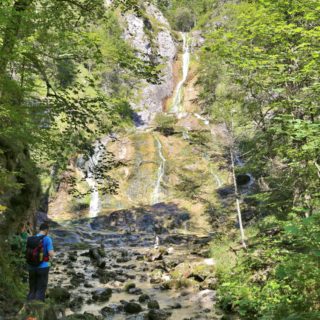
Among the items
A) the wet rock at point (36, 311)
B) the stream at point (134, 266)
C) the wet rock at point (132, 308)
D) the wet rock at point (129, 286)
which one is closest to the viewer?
the wet rock at point (36, 311)

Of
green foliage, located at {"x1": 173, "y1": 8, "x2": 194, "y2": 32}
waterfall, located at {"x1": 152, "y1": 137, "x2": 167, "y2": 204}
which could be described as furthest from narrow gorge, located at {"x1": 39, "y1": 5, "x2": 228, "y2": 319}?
green foliage, located at {"x1": 173, "y1": 8, "x2": 194, "y2": 32}

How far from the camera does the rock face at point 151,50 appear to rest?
68312 millimetres

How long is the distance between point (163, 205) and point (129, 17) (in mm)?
58515

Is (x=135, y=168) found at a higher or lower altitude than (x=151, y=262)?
higher

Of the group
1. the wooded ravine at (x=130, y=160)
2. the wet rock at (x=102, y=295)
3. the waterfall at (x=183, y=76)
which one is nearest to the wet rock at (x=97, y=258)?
the wooded ravine at (x=130, y=160)

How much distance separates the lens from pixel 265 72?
28.8 ft

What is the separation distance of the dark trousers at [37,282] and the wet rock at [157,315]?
4.04 m

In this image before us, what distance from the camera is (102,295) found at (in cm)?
1318

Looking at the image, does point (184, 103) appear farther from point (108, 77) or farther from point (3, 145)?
point (3, 145)

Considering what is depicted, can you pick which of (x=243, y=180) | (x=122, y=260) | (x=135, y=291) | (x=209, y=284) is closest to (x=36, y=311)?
(x=135, y=291)

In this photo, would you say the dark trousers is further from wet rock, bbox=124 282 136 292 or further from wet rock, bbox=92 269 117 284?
wet rock, bbox=92 269 117 284

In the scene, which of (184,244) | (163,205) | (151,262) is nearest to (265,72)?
(151,262)

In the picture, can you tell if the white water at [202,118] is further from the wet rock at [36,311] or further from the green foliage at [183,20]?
the wet rock at [36,311]

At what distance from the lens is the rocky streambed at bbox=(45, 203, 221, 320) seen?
Answer: 37.4 feet
